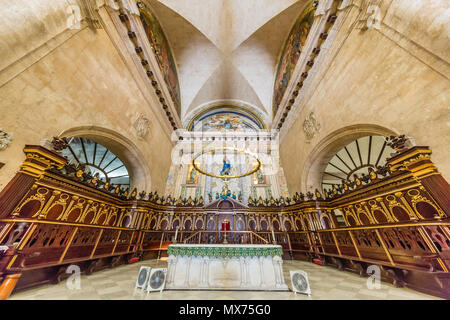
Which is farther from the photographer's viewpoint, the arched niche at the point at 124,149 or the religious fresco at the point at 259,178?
the religious fresco at the point at 259,178

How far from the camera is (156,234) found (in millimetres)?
6699

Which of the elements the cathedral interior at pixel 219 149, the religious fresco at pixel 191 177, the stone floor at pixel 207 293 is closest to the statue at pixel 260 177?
the cathedral interior at pixel 219 149

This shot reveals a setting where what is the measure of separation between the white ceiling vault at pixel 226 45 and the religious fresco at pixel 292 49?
0.57m

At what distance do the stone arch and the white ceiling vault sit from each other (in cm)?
601

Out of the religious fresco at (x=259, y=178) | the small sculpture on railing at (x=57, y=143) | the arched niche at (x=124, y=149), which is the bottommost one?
the small sculpture on railing at (x=57, y=143)

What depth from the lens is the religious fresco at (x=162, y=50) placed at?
7388mm

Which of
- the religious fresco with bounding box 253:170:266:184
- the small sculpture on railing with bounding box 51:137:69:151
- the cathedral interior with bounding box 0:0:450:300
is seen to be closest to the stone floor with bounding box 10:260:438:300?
the cathedral interior with bounding box 0:0:450:300

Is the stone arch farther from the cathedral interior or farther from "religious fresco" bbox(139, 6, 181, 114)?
"religious fresco" bbox(139, 6, 181, 114)

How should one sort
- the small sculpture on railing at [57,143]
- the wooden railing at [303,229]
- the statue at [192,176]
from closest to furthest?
1. the wooden railing at [303,229]
2. the small sculpture on railing at [57,143]
3. the statue at [192,176]

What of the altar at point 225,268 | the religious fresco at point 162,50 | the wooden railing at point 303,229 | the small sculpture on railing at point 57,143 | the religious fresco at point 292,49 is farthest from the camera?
the religious fresco at point 292,49

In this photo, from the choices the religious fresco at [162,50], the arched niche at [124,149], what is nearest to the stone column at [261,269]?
the arched niche at [124,149]

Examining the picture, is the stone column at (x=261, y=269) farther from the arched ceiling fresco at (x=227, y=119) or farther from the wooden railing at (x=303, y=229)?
the arched ceiling fresco at (x=227, y=119)

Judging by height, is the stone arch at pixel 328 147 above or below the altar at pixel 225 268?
above
